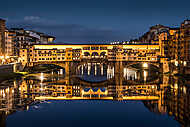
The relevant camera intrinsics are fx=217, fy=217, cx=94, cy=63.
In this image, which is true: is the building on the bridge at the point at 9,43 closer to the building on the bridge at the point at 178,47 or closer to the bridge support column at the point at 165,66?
the bridge support column at the point at 165,66

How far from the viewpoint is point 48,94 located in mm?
39125

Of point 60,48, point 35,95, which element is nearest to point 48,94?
point 35,95

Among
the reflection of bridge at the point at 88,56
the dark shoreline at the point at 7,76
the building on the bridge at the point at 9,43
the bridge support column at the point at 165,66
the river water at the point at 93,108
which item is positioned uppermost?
the building on the bridge at the point at 9,43

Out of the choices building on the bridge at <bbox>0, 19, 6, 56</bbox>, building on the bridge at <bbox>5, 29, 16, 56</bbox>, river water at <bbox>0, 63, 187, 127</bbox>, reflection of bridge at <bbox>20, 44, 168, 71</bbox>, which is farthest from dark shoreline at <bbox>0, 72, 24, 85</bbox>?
building on the bridge at <bbox>5, 29, 16, 56</bbox>

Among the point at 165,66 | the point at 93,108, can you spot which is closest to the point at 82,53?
the point at 165,66

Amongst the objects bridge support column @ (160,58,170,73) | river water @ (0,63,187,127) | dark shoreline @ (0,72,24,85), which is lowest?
river water @ (0,63,187,127)

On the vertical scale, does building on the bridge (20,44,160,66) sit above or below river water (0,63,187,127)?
above

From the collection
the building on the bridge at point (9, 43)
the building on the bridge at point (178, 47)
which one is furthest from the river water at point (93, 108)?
the building on the bridge at point (9, 43)

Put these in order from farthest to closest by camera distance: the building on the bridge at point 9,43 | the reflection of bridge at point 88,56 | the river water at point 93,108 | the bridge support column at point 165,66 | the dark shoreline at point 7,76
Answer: the building on the bridge at point 9,43
the reflection of bridge at point 88,56
the bridge support column at point 165,66
the dark shoreline at point 7,76
the river water at point 93,108

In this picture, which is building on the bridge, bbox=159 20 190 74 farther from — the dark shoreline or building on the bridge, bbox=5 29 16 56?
building on the bridge, bbox=5 29 16 56

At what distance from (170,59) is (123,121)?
156 ft

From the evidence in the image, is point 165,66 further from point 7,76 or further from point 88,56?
point 7,76

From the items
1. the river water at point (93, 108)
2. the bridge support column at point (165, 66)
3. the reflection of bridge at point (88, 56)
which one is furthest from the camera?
the reflection of bridge at point (88, 56)

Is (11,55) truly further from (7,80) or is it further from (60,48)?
(7,80)
